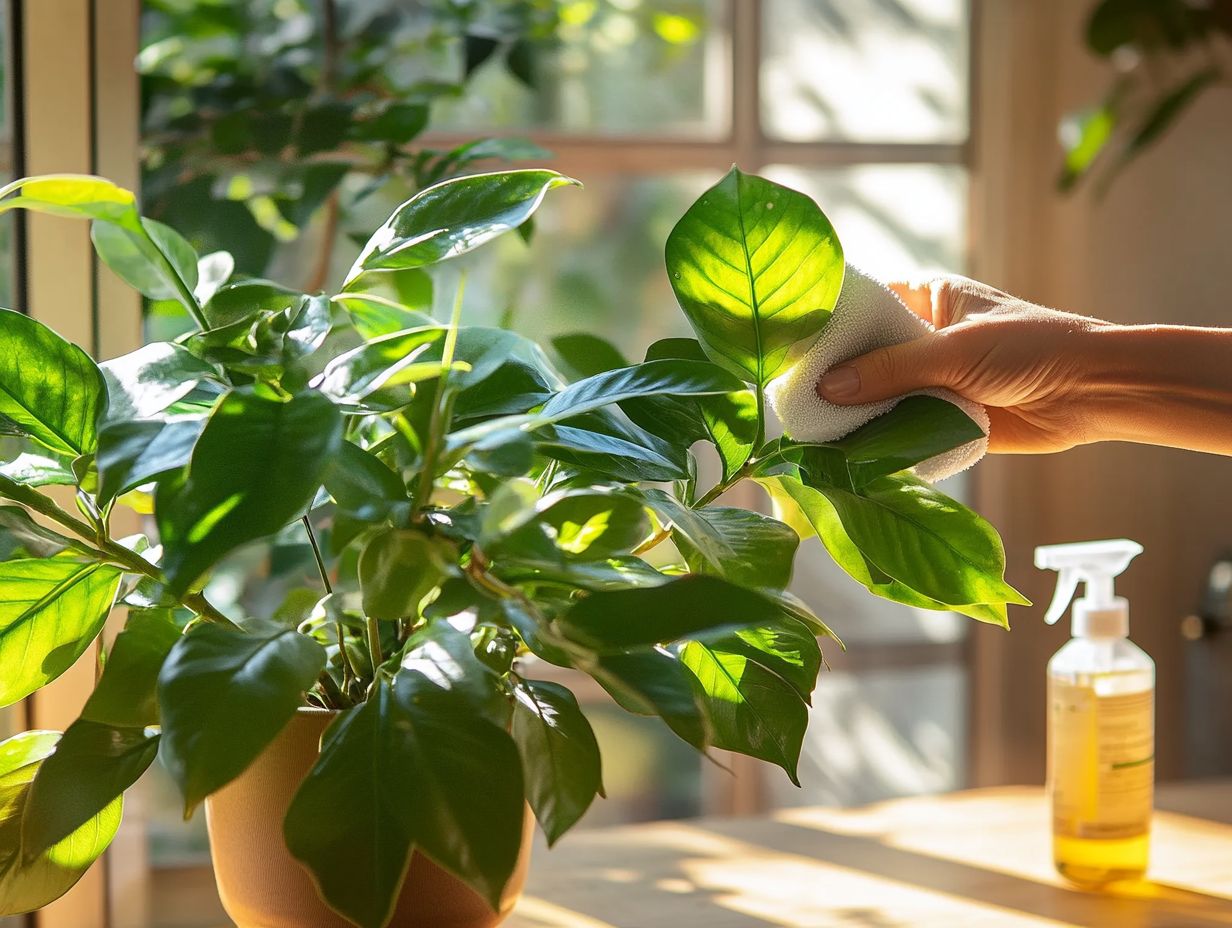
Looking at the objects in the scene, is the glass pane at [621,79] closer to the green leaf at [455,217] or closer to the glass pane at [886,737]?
the glass pane at [886,737]

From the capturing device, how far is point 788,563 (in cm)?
48

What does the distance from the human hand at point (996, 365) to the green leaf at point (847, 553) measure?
0.05 m

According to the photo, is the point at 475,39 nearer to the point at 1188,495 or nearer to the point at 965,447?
the point at 965,447

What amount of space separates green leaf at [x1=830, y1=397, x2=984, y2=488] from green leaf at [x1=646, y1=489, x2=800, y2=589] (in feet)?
0.16

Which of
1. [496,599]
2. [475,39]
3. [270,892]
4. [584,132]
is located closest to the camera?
[496,599]

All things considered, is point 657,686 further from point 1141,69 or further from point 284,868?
point 1141,69

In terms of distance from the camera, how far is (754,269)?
19.3 inches

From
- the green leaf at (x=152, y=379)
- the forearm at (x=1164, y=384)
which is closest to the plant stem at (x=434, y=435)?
the green leaf at (x=152, y=379)

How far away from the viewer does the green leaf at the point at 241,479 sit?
367 millimetres

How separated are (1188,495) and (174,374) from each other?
4.21 ft

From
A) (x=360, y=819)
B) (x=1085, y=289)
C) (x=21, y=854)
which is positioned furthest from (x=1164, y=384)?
(x=1085, y=289)

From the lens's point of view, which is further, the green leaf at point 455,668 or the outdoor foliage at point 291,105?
the outdoor foliage at point 291,105

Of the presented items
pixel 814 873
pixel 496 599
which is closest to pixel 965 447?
pixel 496 599

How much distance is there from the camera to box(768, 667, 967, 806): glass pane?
146 cm
